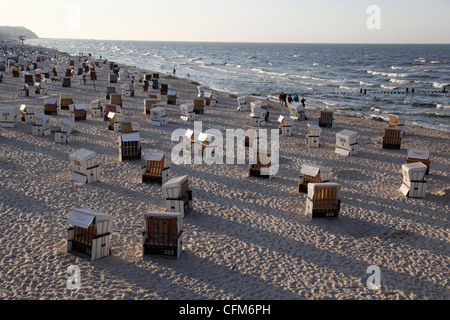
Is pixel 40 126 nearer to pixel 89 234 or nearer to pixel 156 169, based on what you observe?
pixel 156 169

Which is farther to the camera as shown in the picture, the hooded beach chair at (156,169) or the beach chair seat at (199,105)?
the beach chair seat at (199,105)

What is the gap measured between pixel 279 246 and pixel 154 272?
3.82 m

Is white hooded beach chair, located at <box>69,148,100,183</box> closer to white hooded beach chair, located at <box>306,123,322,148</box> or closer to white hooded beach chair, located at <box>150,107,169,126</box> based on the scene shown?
white hooded beach chair, located at <box>150,107,169,126</box>

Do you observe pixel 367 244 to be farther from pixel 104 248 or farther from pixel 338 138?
pixel 338 138

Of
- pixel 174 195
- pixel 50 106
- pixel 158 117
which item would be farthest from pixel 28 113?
pixel 174 195

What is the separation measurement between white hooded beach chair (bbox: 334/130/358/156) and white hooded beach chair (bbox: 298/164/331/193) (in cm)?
662

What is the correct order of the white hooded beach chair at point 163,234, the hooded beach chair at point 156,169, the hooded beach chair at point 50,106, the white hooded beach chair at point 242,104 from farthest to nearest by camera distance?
the white hooded beach chair at point 242,104 → the hooded beach chair at point 50,106 → the hooded beach chair at point 156,169 → the white hooded beach chair at point 163,234

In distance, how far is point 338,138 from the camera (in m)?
22.9

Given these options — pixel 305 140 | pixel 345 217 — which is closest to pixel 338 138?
pixel 305 140

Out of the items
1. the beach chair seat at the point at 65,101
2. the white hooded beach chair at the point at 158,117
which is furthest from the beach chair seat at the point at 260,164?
the beach chair seat at the point at 65,101

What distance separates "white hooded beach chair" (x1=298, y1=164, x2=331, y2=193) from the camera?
53.1 ft

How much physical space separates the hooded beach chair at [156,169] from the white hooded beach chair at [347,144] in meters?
10.5

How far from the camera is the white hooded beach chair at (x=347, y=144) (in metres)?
22.4

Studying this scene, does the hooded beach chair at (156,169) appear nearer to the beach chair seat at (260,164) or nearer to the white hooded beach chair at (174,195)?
the white hooded beach chair at (174,195)
